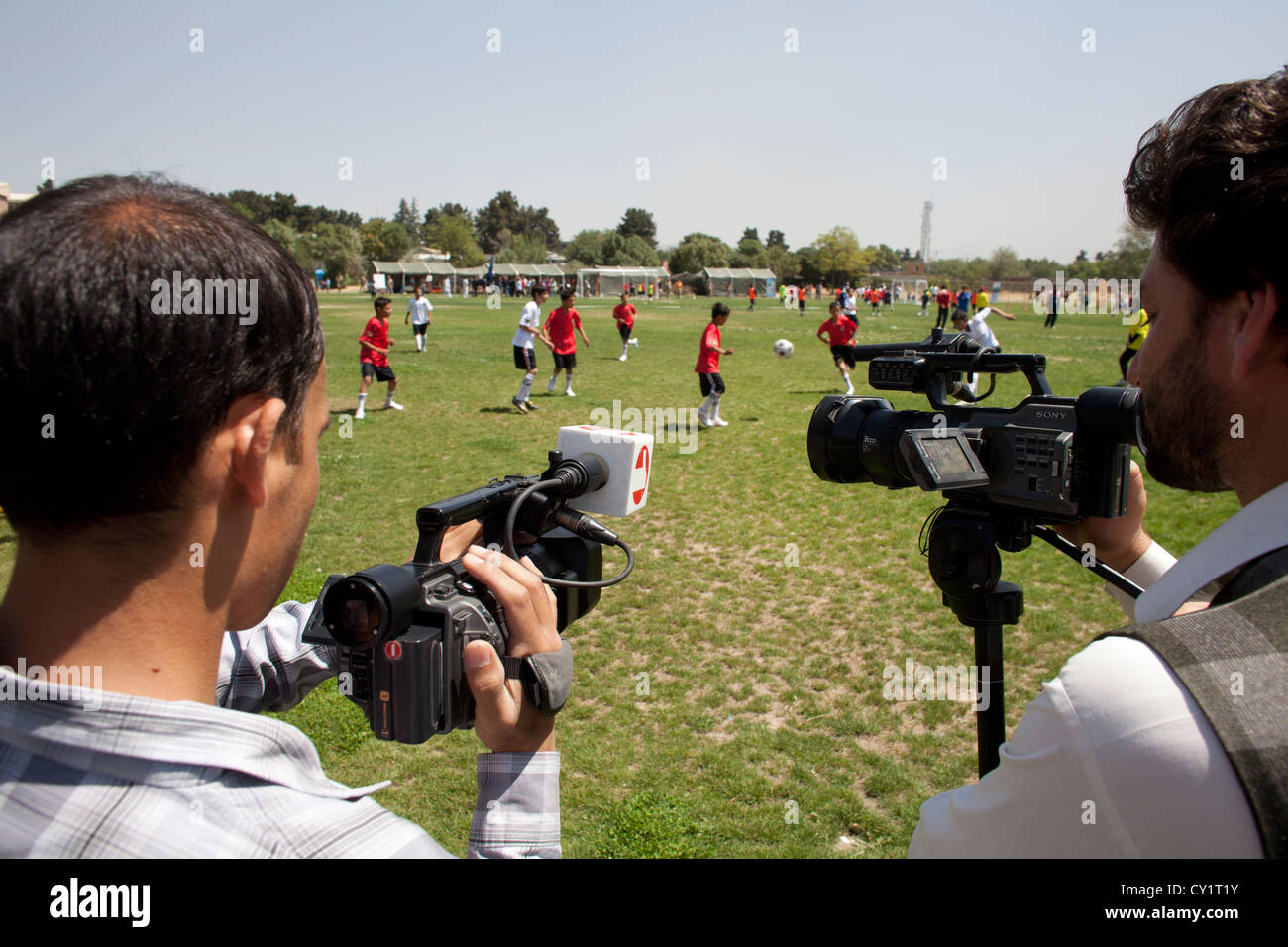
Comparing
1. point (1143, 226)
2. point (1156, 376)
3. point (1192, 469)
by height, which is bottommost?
point (1192, 469)

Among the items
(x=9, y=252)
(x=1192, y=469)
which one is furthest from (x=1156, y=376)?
(x=9, y=252)

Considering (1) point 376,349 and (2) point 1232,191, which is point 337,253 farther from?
(2) point 1232,191

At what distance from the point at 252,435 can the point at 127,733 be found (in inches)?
15.6

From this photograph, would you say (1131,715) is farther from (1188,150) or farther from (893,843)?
(893,843)

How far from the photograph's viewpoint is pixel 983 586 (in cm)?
206

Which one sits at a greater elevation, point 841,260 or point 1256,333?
point 841,260

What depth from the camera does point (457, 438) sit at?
1188cm

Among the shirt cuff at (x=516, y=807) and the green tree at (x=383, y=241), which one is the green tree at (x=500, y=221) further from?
the shirt cuff at (x=516, y=807)

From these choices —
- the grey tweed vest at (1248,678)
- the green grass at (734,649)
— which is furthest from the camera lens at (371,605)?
the green grass at (734,649)

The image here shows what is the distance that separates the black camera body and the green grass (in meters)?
2.42
